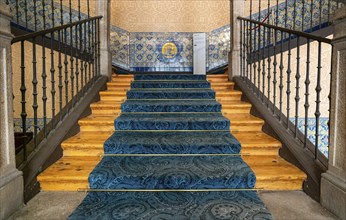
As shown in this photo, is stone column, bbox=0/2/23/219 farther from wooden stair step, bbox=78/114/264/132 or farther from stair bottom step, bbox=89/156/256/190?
wooden stair step, bbox=78/114/264/132

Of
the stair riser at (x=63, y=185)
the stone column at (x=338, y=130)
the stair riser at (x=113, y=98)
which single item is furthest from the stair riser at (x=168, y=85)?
the stone column at (x=338, y=130)

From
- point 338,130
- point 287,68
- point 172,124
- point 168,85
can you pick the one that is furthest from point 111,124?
point 287,68

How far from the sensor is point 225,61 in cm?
670

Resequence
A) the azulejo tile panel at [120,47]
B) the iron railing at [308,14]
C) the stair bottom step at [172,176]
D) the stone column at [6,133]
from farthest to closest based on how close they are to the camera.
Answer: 1. the azulejo tile panel at [120,47]
2. the iron railing at [308,14]
3. the stair bottom step at [172,176]
4. the stone column at [6,133]

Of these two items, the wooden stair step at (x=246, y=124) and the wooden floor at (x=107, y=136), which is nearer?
the wooden floor at (x=107, y=136)

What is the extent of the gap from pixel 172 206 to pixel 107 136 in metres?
1.18

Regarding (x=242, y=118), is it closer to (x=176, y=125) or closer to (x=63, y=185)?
(x=176, y=125)

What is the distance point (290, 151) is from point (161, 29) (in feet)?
17.3

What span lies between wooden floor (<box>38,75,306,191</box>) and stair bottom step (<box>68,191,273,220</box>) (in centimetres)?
23

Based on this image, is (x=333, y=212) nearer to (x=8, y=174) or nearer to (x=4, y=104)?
(x=8, y=174)

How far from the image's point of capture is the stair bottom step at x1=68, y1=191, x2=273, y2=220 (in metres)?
1.56

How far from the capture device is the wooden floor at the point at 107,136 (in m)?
1.95

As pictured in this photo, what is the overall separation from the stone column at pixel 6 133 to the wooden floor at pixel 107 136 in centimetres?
32

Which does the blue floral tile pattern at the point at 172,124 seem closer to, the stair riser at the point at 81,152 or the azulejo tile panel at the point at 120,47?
the stair riser at the point at 81,152
